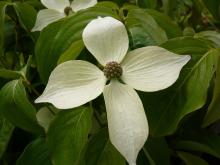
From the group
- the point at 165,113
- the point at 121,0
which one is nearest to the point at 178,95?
the point at 165,113

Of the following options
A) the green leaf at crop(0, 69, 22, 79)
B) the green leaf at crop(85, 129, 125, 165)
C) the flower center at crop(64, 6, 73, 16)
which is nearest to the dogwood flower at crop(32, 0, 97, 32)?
the flower center at crop(64, 6, 73, 16)

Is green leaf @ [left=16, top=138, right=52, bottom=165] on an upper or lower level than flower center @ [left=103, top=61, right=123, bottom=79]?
lower

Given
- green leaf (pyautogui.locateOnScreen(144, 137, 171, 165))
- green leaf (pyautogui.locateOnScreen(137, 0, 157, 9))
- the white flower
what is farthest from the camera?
green leaf (pyautogui.locateOnScreen(137, 0, 157, 9))

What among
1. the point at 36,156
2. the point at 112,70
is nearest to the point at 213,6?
the point at 112,70

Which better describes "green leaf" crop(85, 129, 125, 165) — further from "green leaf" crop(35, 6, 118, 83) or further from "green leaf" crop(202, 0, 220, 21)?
"green leaf" crop(202, 0, 220, 21)

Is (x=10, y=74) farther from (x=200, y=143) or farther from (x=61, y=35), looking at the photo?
(x=200, y=143)

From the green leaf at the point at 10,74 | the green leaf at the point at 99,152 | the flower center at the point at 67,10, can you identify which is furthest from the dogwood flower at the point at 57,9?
the green leaf at the point at 99,152
